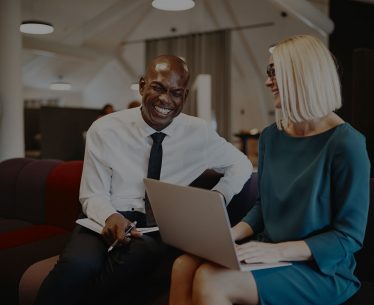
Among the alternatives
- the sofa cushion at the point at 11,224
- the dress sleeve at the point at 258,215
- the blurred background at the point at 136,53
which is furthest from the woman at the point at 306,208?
the blurred background at the point at 136,53

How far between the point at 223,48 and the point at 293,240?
9.26 metres

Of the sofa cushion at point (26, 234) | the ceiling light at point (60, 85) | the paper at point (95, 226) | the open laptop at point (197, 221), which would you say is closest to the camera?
the open laptop at point (197, 221)

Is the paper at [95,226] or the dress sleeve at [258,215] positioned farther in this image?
the paper at [95,226]

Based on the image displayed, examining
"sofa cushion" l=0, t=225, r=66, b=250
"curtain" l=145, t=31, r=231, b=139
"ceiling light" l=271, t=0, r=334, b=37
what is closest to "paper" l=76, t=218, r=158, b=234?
"sofa cushion" l=0, t=225, r=66, b=250

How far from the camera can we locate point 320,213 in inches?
54.9

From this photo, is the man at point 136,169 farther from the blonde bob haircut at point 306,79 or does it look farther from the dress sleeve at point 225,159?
the blonde bob haircut at point 306,79

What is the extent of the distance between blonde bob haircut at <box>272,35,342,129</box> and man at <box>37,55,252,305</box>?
0.65m

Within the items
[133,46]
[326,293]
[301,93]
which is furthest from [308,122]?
[133,46]

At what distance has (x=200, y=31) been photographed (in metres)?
10.7

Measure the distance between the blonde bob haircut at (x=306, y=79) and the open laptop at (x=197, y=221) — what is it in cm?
38

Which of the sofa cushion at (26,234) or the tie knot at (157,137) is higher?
the tie knot at (157,137)

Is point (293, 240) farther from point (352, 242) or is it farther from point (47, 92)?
point (47, 92)

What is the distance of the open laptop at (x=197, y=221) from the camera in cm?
125

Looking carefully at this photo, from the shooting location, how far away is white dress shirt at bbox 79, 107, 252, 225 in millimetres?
2070
